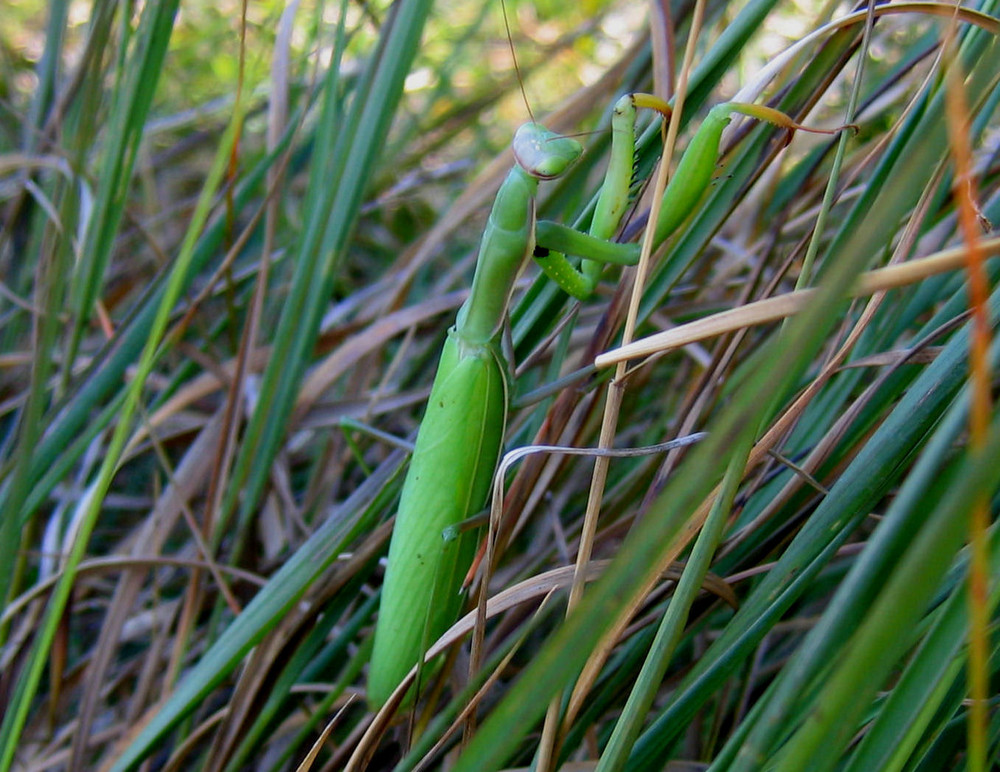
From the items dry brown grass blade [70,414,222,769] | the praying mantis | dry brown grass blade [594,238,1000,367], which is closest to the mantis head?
the praying mantis

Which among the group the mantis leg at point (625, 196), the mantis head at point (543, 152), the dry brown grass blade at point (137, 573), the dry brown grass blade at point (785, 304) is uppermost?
the mantis head at point (543, 152)

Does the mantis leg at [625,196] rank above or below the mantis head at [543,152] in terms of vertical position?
below

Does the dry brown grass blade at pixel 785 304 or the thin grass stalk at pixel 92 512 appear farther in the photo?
the thin grass stalk at pixel 92 512

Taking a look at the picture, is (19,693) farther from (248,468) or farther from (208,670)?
(248,468)

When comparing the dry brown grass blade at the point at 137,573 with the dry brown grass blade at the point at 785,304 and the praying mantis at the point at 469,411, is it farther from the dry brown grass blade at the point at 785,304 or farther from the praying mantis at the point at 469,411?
the dry brown grass blade at the point at 785,304

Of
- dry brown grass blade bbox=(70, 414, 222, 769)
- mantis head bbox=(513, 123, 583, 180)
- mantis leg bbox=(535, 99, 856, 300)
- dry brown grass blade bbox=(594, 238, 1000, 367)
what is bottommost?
dry brown grass blade bbox=(70, 414, 222, 769)

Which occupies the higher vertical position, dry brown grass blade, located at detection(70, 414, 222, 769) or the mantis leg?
the mantis leg

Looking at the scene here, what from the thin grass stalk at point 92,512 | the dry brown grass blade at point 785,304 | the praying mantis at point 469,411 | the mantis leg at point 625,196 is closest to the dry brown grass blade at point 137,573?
the thin grass stalk at point 92,512

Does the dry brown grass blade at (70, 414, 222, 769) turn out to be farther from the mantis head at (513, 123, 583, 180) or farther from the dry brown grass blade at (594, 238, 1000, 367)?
the dry brown grass blade at (594, 238, 1000, 367)
